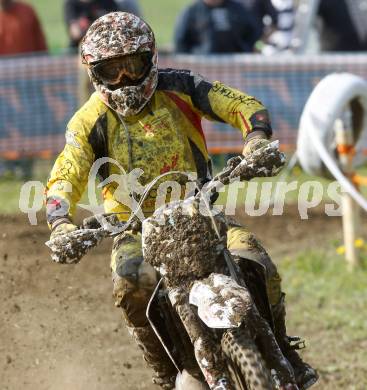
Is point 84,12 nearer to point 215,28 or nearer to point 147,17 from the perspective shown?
point 215,28

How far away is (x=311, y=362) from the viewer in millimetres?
8656

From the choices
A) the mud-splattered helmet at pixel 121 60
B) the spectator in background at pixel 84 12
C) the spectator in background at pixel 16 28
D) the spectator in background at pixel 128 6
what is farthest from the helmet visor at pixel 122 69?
the spectator in background at pixel 128 6

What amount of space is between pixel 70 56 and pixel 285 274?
5.01m

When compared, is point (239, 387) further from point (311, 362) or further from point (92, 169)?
point (311, 362)

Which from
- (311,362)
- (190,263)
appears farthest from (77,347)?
(190,263)

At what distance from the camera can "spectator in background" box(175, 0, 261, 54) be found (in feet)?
48.1

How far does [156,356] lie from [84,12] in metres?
9.15

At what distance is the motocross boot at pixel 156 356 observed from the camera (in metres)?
6.44

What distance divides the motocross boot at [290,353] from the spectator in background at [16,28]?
9.42 metres

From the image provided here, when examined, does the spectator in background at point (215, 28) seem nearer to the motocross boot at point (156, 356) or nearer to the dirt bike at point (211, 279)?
the motocross boot at point (156, 356)

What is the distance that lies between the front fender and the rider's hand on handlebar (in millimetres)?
736

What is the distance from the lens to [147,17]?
3019cm

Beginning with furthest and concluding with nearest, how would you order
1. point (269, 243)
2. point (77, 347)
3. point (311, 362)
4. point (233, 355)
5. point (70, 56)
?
1. point (70, 56)
2. point (269, 243)
3. point (311, 362)
4. point (77, 347)
5. point (233, 355)

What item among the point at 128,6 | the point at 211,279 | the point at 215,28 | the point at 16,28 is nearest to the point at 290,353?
the point at 211,279
